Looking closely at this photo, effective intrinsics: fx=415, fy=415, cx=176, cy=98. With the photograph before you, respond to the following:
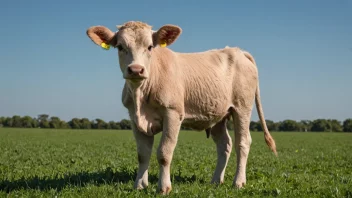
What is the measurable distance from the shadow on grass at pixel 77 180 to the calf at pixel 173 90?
40.8 inches

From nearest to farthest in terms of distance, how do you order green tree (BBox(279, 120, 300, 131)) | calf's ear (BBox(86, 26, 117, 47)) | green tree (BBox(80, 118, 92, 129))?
calf's ear (BBox(86, 26, 117, 47)) < green tree (BBox(80, 118, 92, 129)) < green tree (BBox(279, 120, 300, 131))

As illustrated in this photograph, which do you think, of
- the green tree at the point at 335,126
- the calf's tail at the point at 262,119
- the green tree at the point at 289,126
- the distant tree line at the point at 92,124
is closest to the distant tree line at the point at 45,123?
the distant tree line at the point at 92,124

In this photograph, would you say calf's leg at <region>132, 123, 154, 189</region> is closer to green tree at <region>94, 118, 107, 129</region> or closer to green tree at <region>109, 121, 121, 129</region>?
green tree at <region>109, 121, 121, 129</region>

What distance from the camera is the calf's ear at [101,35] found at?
7.89 metres

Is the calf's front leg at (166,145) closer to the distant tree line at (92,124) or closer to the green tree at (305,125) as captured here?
the distant tree line at (92,124)

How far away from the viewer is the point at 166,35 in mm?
8148

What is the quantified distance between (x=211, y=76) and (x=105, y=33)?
2510mm

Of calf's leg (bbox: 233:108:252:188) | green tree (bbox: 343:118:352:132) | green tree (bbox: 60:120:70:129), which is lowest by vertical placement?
green tree (bbox: 60:120:70:129)

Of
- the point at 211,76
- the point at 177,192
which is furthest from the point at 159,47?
the point at 177,192

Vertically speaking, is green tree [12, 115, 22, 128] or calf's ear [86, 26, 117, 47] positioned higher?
calf's ear [86, 26, 117, 47]

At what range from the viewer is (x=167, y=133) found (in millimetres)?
7629

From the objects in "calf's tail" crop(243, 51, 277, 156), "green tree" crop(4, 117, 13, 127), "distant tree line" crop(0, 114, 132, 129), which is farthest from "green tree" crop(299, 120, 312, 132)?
"calf's tail" crop(243, 51, 277, 156)

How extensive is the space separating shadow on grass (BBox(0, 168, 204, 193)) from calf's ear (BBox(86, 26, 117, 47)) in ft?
9.22

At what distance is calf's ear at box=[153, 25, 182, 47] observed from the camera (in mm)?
8008
